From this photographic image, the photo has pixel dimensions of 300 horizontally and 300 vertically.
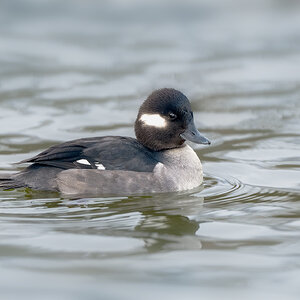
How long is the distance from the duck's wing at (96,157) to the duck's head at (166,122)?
0.40m

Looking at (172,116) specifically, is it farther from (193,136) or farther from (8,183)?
(8,183)

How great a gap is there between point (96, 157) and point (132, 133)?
2959mm

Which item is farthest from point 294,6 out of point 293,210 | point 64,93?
point 293,210

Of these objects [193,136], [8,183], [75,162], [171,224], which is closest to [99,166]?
[75,162]

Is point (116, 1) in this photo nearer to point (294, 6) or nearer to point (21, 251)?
point (294, 6)

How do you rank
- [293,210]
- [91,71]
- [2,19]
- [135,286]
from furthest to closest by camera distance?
[2,19] → [91,71] → [293,210] → [135,286]

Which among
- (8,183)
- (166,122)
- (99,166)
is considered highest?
(166,122)

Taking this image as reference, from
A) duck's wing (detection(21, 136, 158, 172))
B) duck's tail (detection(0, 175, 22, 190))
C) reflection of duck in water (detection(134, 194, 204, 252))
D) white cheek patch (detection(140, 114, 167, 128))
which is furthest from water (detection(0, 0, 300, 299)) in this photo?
white cheek patch (detection(140, 114, 167, 128))

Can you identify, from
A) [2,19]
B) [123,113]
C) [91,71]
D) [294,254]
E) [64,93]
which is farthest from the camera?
[2,19]

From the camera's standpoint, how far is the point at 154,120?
8.87m

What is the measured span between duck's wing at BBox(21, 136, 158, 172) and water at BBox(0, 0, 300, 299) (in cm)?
34

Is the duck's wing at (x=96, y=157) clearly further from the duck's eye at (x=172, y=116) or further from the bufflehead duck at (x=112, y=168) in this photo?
the duck's eye at (x=172, y=116)

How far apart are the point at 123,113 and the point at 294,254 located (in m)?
6.21

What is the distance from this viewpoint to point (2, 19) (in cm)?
1731
